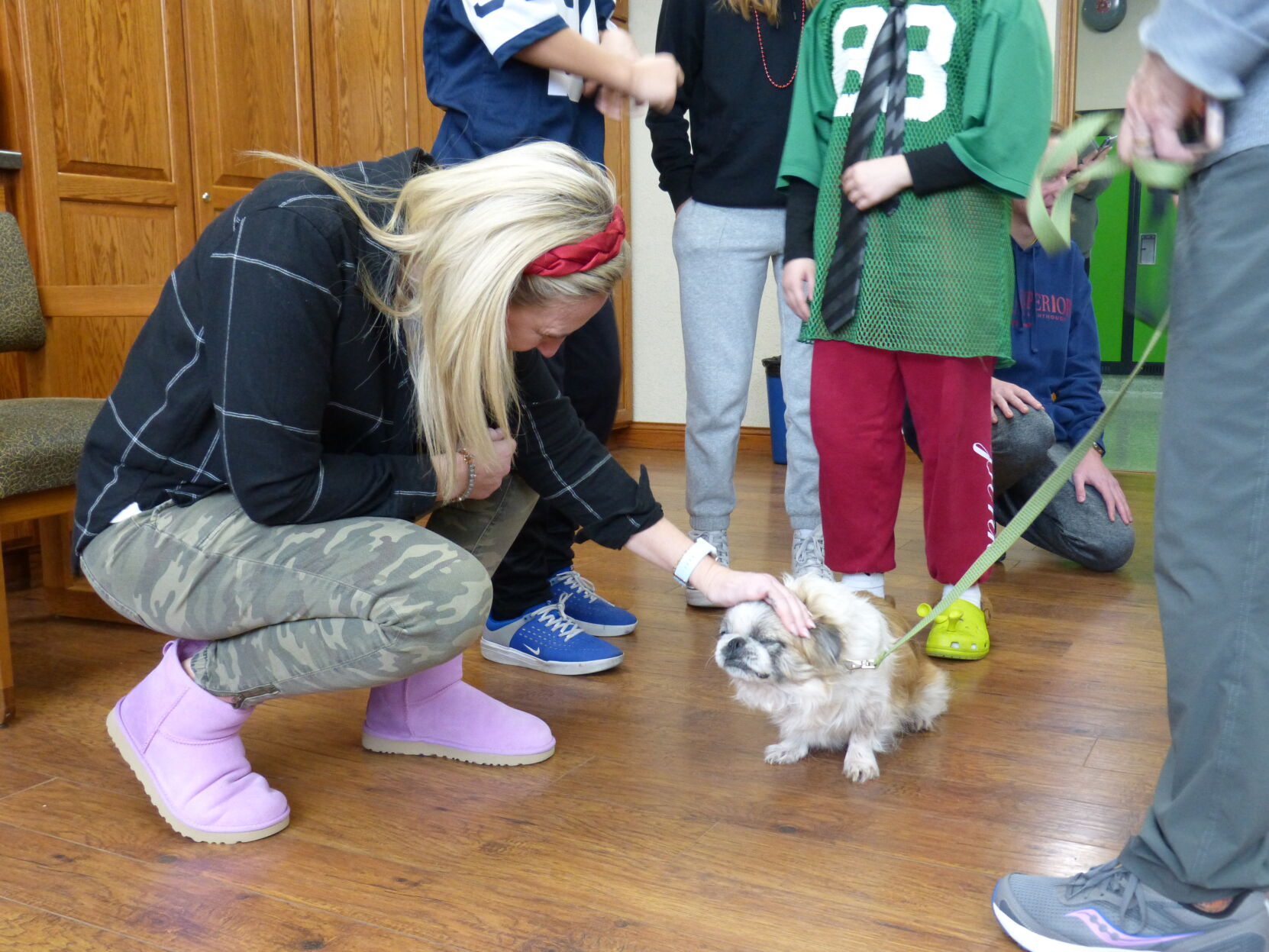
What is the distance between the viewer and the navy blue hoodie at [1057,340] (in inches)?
105

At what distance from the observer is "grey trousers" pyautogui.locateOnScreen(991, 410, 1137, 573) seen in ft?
8.52

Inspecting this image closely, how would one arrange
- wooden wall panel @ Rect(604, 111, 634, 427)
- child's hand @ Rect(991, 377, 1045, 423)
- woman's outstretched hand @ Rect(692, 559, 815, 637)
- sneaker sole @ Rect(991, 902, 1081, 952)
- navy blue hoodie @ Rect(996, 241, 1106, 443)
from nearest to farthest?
sneaker sole @ Rect(991, 902, 1081, 952) → woman's outstretched hand @ Rect(692, 559, 815, 637) → child's hand @ Rect(991, 377, 1045, 423) → navy blue hoodie @ Rect(996, 241, 1106, 443) → wooden wall panel @ Rect(604, 111, 634, 427)

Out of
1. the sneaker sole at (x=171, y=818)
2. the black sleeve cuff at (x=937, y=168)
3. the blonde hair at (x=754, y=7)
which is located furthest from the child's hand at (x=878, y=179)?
the sneaker sole at (x=171, y=818)

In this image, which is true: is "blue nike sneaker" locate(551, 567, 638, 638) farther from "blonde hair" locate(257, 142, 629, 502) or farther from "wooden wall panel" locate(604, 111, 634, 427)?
"wooden wall panel" locate(604, 111, 634, 427)

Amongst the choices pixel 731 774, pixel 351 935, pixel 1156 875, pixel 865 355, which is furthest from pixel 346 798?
pixel 865 355

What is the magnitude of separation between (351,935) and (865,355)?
1.25m

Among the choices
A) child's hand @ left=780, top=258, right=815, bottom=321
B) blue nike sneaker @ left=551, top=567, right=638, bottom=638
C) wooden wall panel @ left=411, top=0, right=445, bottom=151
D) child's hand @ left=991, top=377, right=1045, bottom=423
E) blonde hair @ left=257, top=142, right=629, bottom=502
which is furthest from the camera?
wooden wall panel @ left=411, top=0, right=445, bottom=151

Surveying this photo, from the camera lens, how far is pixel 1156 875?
1.07m

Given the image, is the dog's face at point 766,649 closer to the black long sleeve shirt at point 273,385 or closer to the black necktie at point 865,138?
the black long sleeve shirt at point 273,385

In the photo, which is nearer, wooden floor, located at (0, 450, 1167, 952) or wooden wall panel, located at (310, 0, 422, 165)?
wooden floor, located at (0, 450, 1167, 952)

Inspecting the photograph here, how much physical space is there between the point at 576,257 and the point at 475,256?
109 mm

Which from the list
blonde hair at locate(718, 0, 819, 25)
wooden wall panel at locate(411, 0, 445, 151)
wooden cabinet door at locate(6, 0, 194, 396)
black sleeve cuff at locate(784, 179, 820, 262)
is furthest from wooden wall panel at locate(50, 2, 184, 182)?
black sleeve cuff at locate(784, 179, 820, 262)

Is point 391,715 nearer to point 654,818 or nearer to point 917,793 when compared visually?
point 654,818

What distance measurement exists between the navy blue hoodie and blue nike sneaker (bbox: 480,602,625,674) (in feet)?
4.18
